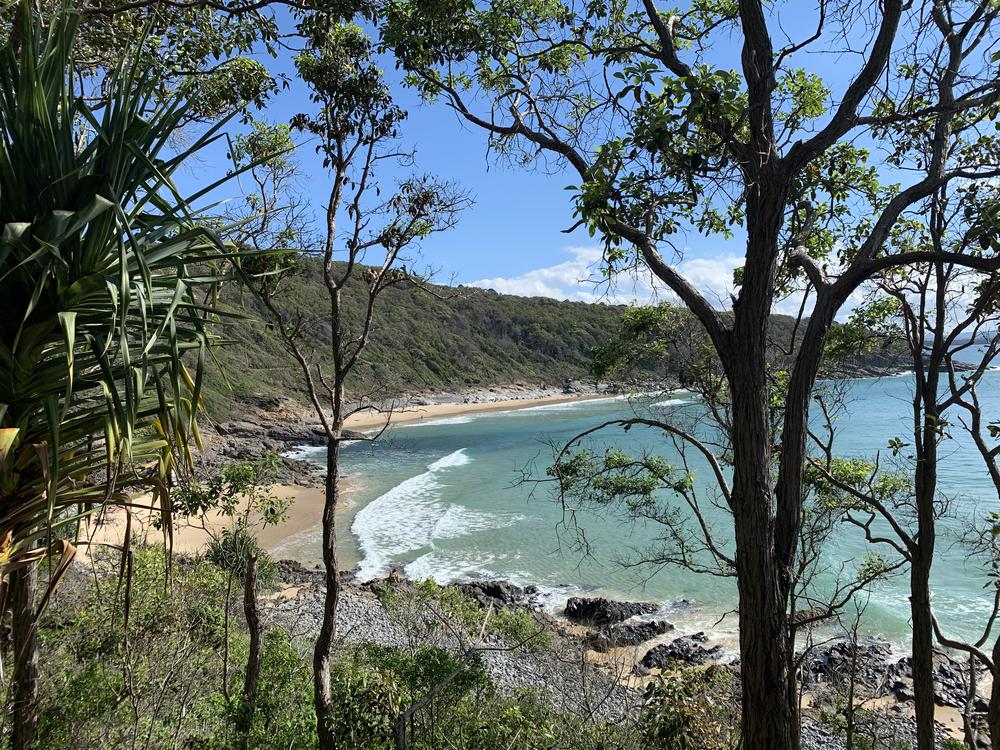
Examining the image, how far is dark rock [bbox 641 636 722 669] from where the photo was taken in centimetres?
1261

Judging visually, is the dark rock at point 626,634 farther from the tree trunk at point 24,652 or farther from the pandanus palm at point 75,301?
the pandanus palm at point 75,301

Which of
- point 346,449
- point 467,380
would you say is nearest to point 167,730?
point 346,449

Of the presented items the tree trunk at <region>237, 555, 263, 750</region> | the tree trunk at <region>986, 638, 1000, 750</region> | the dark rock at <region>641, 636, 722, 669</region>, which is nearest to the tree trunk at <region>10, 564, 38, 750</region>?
the tree trunk at <region>237, 555, 263, 750</region>

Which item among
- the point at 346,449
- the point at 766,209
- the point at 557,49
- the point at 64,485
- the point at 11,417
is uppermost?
the point at 557,49

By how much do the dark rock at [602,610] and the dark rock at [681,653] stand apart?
157 centimetres

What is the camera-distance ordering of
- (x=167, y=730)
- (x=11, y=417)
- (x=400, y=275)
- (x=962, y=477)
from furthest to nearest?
(x=962, y=477), (x=400, y=275), (x=167, y=730), (x=11, y=417)

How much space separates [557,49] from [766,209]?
8.81 feet

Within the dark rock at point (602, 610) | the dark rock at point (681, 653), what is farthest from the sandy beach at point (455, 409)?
the dark rock at point (681, 653)

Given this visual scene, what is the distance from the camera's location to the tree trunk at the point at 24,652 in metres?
2.05

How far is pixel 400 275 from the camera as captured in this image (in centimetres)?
763

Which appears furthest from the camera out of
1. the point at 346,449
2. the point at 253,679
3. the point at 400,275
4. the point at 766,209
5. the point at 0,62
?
the point at 346,449

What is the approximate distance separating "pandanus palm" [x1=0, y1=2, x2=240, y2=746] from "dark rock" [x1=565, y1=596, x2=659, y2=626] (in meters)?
14.2

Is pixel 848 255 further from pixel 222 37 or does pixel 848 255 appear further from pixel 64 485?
pixel 64 485

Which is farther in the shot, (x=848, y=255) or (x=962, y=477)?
(x=962, y=477)
